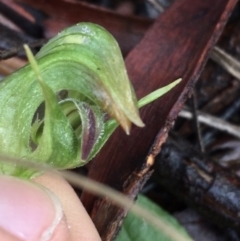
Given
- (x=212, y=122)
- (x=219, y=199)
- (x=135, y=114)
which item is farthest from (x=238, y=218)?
(x=135, y=114)

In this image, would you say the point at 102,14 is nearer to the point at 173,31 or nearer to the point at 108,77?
the point at 173,31

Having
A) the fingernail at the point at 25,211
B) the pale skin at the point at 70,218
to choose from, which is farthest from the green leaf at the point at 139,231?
the fingernail at the point at 25,211

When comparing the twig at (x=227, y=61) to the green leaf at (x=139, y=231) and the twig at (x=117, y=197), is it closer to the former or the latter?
the green leaf at (x=139, y=231)

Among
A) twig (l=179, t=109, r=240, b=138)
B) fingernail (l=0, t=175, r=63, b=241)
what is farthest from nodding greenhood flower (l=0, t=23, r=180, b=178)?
twig (l=179, t=109, r=240, b=138)

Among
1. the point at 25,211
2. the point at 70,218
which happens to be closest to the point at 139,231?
the point at 70,218

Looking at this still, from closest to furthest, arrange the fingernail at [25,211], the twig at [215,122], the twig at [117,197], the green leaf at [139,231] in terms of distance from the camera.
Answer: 1. the twig at [117,197]
2. the fingernail at [25,211]
3. the green leaf at [139,231]
4. the twig at [215,122]

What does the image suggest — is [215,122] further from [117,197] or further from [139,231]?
[117,197]
